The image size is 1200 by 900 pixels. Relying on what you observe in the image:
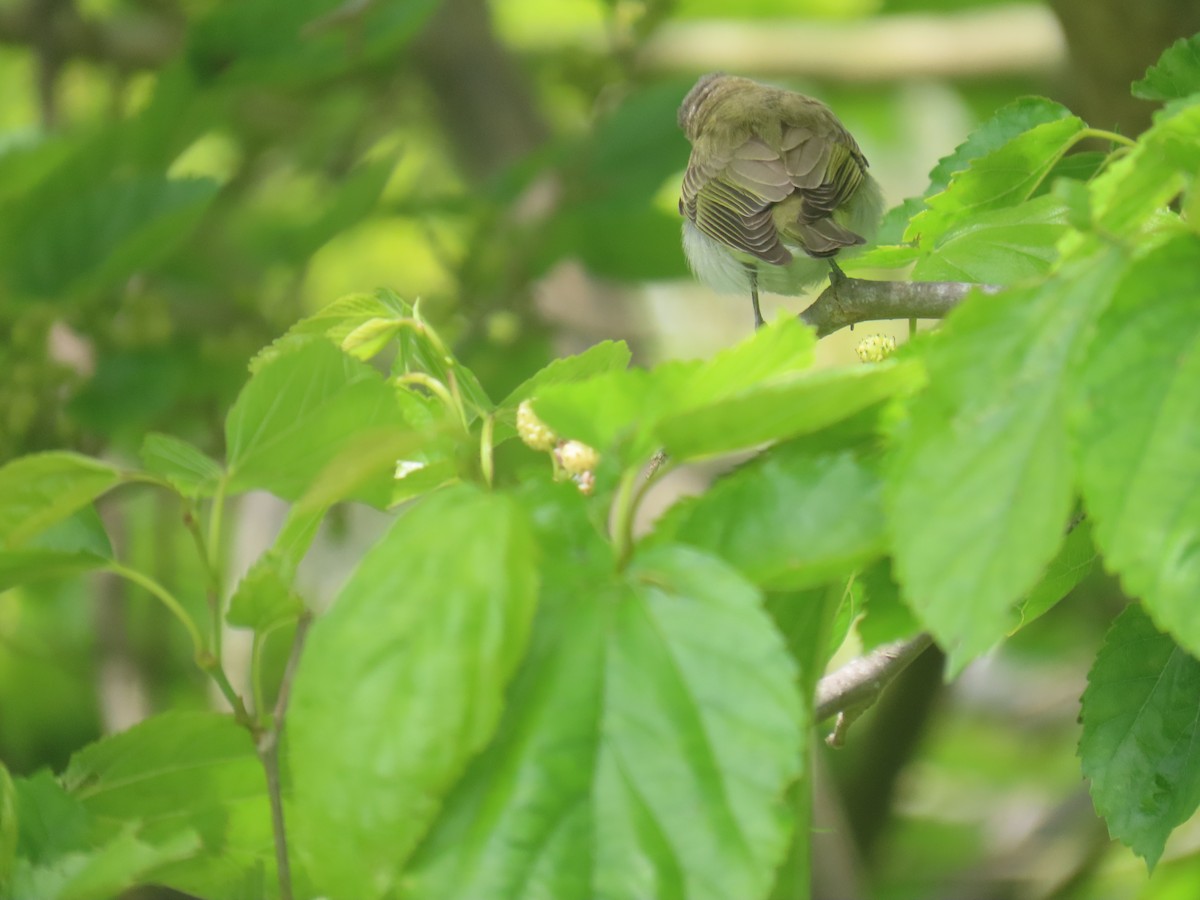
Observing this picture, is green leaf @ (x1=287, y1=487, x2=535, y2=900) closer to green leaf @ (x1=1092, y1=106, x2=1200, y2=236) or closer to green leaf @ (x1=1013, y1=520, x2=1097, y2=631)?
green leaf @ (x1=1092, y1=106, x2=1200, y2=236)

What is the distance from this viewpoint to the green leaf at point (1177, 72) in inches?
65.3

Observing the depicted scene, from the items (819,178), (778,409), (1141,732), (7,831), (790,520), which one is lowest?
(1141,732)

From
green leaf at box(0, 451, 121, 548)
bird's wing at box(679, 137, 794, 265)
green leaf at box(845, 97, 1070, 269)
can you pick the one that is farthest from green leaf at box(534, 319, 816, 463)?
bird's wing at box(679, 137, 794, 265)

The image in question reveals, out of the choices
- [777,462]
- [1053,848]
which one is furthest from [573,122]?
[777,462]

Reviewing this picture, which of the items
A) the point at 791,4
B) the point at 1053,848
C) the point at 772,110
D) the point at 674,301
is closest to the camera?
the point at 772,110

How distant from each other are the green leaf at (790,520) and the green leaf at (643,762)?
72mm

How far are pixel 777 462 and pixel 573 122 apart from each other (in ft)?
19.0

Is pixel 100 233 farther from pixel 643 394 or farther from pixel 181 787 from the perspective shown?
pixel 643 394

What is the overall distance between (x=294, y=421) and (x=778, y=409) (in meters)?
0.50

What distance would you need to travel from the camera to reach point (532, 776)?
104 centimetres

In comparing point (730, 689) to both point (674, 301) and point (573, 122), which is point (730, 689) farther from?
point (674, 301)

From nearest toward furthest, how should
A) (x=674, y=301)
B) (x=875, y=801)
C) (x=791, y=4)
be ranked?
Answer: (x=875, y=801)
(x=791, y=4)
(x=674, y=301)

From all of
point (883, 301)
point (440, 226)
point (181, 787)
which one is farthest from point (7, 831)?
point (440, 226)

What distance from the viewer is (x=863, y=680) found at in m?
1.57
